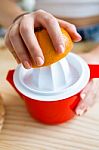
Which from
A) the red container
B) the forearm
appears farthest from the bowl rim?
the forearm

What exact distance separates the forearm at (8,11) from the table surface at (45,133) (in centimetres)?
25

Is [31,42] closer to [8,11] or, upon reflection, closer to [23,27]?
[23,27]

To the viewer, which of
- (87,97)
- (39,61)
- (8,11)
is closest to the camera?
(39,61)

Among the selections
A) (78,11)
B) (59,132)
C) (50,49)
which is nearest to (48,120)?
(59,132)

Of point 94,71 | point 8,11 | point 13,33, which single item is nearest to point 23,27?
point 13,33

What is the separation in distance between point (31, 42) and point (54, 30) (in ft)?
0.12

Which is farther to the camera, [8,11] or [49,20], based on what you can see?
[8,11]

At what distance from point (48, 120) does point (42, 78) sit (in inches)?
3.0

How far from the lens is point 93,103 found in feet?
1.77

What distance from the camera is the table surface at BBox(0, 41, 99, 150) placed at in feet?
1.58

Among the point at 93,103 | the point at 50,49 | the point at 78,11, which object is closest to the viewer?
the point at 50,49

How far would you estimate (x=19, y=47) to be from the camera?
1.49 ft

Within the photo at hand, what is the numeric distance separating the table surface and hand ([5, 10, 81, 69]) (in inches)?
4.8

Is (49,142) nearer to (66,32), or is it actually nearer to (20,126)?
(20,126)
